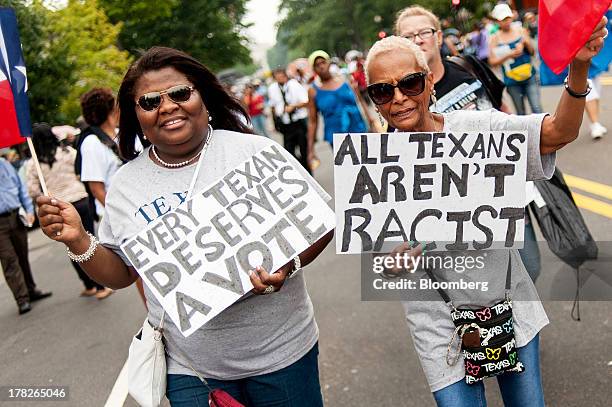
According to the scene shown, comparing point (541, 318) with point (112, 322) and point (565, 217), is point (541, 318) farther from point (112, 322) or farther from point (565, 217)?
point (112, 322)

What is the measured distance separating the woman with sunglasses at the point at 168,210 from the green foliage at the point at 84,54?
13413 mm

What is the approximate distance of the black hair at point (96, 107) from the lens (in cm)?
492

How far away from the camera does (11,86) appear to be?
2.21 metres

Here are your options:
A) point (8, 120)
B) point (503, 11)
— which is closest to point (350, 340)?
point (8, 120)

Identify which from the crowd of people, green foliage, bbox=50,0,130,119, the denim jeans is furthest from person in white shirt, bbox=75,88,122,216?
green foliage, bbox=50,0,130,119

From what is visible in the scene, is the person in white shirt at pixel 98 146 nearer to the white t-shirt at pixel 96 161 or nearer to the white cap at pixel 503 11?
the white t-shirt at pixel 96 161

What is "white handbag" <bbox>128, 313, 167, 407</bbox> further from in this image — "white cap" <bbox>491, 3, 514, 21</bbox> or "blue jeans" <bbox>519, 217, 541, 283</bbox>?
"white cap" <bbox>491, 3, 514, 21</bbox>

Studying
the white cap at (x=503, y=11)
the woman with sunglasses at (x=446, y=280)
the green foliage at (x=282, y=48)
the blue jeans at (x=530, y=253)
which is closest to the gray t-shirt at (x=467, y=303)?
the woman with sunglasses at (x=446, y=280)

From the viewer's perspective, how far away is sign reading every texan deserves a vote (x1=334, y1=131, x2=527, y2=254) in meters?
1.99

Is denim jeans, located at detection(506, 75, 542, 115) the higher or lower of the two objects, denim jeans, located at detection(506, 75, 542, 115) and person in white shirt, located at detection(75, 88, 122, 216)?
the lower

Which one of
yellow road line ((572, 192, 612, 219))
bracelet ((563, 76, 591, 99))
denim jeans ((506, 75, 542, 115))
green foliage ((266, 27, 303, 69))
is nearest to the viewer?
bracelet ((563, 76, 591, 99))

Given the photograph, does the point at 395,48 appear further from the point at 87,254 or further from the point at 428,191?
the point at 87,254

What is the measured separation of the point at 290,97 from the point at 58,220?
8.31 metres

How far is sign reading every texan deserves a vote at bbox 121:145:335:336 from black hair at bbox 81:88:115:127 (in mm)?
3127
